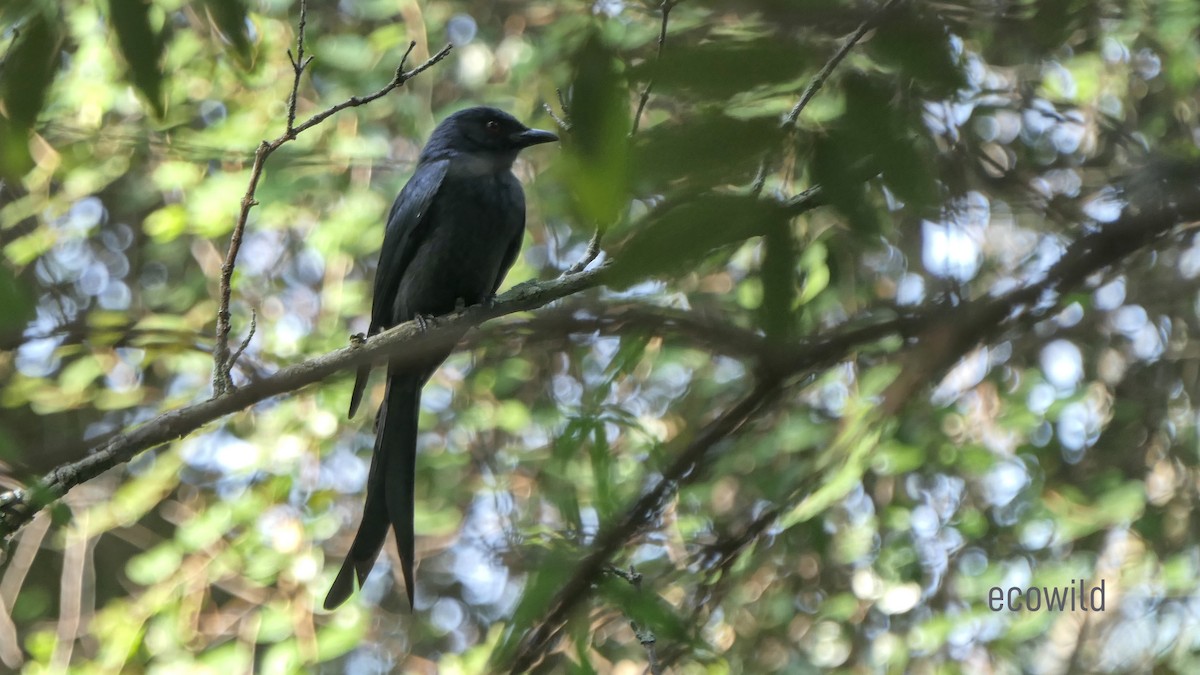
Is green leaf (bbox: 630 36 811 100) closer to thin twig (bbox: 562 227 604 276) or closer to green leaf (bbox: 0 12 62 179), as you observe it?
green leaf (bbox: 0 12 62 179)

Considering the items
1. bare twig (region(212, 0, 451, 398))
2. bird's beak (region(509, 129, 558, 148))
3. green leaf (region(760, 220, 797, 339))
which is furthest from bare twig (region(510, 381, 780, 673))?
bird's beak (region(509, 129, 558, 148))

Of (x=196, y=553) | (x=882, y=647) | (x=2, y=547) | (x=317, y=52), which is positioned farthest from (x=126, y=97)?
(x=882, y=647)

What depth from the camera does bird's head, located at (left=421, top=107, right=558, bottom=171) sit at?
475cm

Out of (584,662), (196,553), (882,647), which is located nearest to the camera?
(584,662)

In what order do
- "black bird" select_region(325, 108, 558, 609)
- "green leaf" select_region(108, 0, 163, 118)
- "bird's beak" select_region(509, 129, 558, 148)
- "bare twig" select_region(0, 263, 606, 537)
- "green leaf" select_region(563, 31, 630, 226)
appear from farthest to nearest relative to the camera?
"bird's beak" select_region(509, 129, 558, 148) → "black bird" select_region(325, 108, 558, 609) → "bare twig" select_region(0, 263, 606, 537) → "green leaf" select_region(108, 0, 163, 118) → "green leaf" select_region(563, 31, 630, 226)

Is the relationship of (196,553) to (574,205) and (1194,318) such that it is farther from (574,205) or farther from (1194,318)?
(574,205)

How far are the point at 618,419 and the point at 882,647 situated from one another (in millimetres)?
4264

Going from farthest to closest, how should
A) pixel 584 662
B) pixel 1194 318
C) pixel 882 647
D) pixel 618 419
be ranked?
pixel 882 647 < pixel 1194 318 < pixel 618 419 < pixel 584 662

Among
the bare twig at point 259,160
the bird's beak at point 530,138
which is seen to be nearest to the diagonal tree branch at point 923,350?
the bare twig at point 259,160

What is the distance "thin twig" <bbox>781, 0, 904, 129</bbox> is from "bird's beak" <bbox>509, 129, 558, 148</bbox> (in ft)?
11.8

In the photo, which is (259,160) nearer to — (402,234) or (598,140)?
(402,234)

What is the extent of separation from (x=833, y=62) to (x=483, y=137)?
398 cm

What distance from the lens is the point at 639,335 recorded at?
1163mm

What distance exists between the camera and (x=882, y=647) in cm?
523
